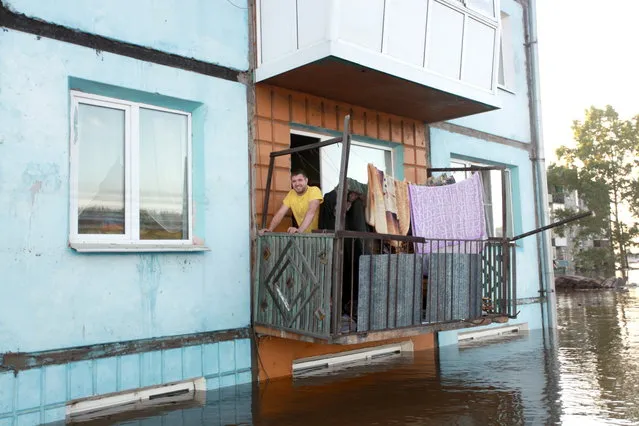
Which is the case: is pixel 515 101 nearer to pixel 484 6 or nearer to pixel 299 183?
pixel 484 6

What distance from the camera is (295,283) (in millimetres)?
5836

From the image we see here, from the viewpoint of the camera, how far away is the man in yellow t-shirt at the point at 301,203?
20.4 feet

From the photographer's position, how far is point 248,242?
255 inches

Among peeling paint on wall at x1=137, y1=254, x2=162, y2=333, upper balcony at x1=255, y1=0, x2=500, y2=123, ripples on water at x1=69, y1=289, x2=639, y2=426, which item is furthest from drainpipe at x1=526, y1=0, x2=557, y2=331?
peeling paint on wall at x1=137, y1=254, x2=162, y2=333

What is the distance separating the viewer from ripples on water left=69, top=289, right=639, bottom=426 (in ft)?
16.3

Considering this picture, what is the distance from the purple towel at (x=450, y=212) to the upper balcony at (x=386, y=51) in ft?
3.98

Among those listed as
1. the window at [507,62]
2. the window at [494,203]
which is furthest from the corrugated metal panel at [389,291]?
the window at [507,62]

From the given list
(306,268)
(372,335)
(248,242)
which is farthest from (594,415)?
(248,242)

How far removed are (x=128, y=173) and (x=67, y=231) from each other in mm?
894

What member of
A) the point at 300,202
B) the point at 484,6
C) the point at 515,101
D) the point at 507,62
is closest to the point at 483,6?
the point at 484,6

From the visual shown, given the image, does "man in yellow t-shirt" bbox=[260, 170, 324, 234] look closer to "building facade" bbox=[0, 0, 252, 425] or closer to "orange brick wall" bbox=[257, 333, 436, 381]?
"building facade" bbox=[0, 0, 252, 425]

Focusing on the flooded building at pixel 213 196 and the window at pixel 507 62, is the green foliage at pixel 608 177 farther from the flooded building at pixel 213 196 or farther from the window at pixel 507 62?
the flooded building at pixel 213 196

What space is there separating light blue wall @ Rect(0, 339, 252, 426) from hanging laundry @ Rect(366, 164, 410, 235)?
207cm

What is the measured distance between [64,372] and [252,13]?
14.4ft
